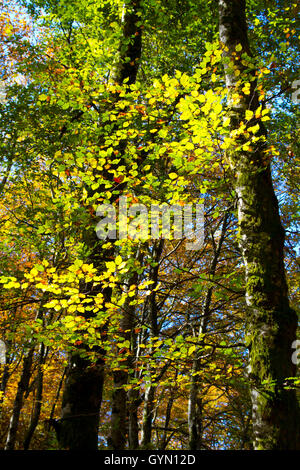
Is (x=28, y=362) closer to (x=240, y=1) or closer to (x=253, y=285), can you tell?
(x=253, y=285)

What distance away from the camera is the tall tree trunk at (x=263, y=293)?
229 cm

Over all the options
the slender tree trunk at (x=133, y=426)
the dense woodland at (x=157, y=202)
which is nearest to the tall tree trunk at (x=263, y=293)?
the dense woodland at (x=157, y=202)

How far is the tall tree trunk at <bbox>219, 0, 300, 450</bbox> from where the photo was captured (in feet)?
7.50

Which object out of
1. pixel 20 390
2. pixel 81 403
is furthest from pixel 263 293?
pixel 20 390

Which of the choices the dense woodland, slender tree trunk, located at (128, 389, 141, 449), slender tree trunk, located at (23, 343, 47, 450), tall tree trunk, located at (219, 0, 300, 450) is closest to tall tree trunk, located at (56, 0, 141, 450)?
the dense woodland

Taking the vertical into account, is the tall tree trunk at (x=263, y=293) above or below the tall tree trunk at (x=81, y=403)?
above

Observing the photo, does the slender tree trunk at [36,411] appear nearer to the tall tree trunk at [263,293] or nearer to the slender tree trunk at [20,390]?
the slender tree trunk at [20,390]

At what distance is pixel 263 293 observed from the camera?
2658 mm

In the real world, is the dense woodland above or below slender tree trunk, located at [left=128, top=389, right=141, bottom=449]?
above

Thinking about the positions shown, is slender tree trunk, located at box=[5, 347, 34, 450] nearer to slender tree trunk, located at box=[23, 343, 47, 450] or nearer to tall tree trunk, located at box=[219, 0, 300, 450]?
slender tree trunk, located at box=[23, 343, 47, 450]

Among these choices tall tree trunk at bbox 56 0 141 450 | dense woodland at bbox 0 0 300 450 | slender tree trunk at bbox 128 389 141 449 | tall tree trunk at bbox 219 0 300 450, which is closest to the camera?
tall tree trunk at bbox 219 0 300 450
